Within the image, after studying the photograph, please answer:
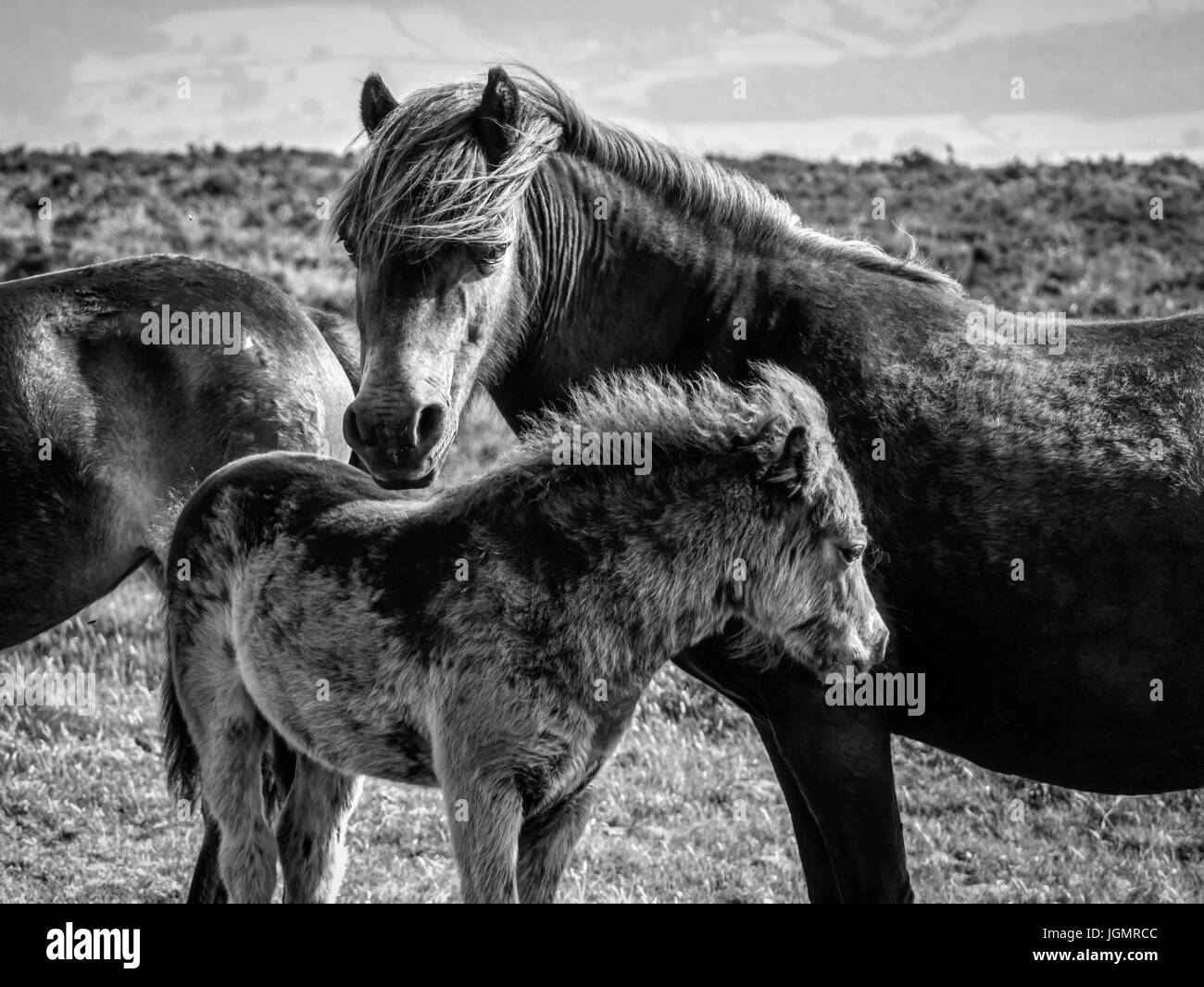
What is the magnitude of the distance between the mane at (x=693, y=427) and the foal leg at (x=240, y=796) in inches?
50.8

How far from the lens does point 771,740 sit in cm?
478

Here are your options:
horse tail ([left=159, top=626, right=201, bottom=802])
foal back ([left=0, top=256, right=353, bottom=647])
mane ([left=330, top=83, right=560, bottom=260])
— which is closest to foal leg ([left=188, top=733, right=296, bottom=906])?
horse tail ([left=159, top=626, right=201, bottom=802])

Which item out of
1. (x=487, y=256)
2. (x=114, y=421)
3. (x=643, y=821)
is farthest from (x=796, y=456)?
(x=643, y=821)

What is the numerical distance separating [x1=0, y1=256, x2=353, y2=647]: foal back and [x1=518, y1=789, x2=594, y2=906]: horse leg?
231 cm

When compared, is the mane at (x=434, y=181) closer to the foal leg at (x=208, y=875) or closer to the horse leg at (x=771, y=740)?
the horse leg at (x=771, y=740)

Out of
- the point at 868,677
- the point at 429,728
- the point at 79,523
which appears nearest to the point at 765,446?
the point at 868,677

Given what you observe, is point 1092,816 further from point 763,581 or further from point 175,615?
point 175,615

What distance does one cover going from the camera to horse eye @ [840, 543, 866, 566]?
414cm

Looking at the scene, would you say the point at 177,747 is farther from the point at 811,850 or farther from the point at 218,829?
the point at 811,850

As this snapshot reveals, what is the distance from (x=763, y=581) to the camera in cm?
420

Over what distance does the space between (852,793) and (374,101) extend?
290cm

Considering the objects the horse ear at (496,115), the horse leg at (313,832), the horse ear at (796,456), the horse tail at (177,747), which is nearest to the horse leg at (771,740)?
the horse ear at (796,456)

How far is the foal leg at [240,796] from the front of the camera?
472 cm

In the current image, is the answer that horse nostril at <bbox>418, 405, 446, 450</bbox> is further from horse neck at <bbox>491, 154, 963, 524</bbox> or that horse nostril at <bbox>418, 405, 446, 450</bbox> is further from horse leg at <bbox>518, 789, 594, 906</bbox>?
horse leg at <bbox>518, 789, 594, 906</bbox>
